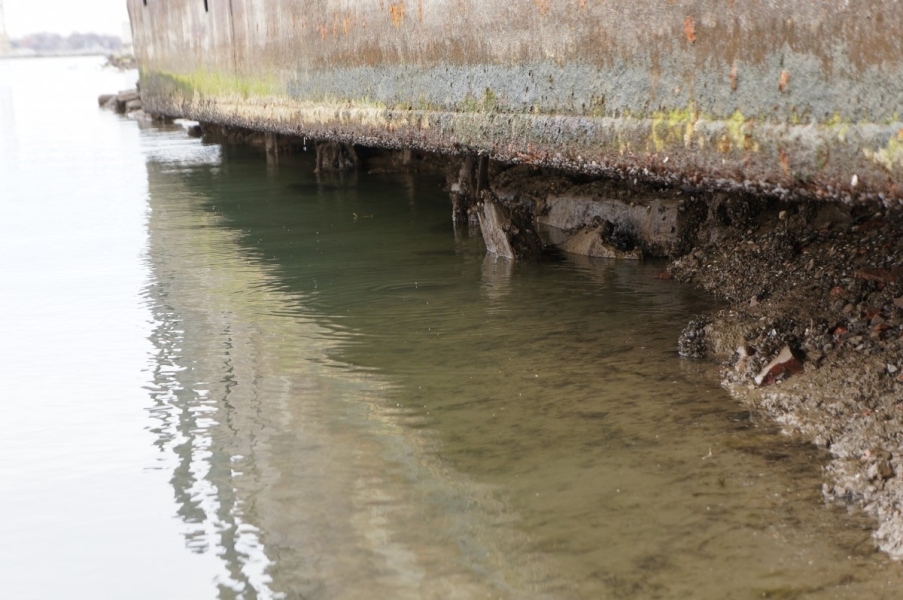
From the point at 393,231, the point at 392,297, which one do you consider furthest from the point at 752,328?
the point at 393,231

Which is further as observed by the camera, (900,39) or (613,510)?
(613,510)

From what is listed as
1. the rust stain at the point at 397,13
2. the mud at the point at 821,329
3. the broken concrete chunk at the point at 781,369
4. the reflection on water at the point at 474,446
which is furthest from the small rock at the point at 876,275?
the rust stain at the point at 397,13

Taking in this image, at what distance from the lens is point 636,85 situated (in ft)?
11.9

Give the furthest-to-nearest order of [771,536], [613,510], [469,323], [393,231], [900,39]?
1. [393,231]
2. [469,323]
3. [613,510]
4. [771,536]
5. [900,39]

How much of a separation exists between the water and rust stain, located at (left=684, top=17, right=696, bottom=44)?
4.71ft

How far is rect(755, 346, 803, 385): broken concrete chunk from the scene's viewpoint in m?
3.96

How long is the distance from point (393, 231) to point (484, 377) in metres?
3.62

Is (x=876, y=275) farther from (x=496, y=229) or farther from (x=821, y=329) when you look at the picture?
(x=496, y=229)

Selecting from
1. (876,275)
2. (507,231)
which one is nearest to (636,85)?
(876,275)

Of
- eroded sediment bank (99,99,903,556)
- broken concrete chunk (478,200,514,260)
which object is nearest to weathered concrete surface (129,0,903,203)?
eroded sediment bank (99,99,903,556)

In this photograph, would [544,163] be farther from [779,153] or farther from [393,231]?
[393,231]

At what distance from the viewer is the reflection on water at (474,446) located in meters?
2.76

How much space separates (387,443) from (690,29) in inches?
73.6

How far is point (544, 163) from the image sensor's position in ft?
13.8
